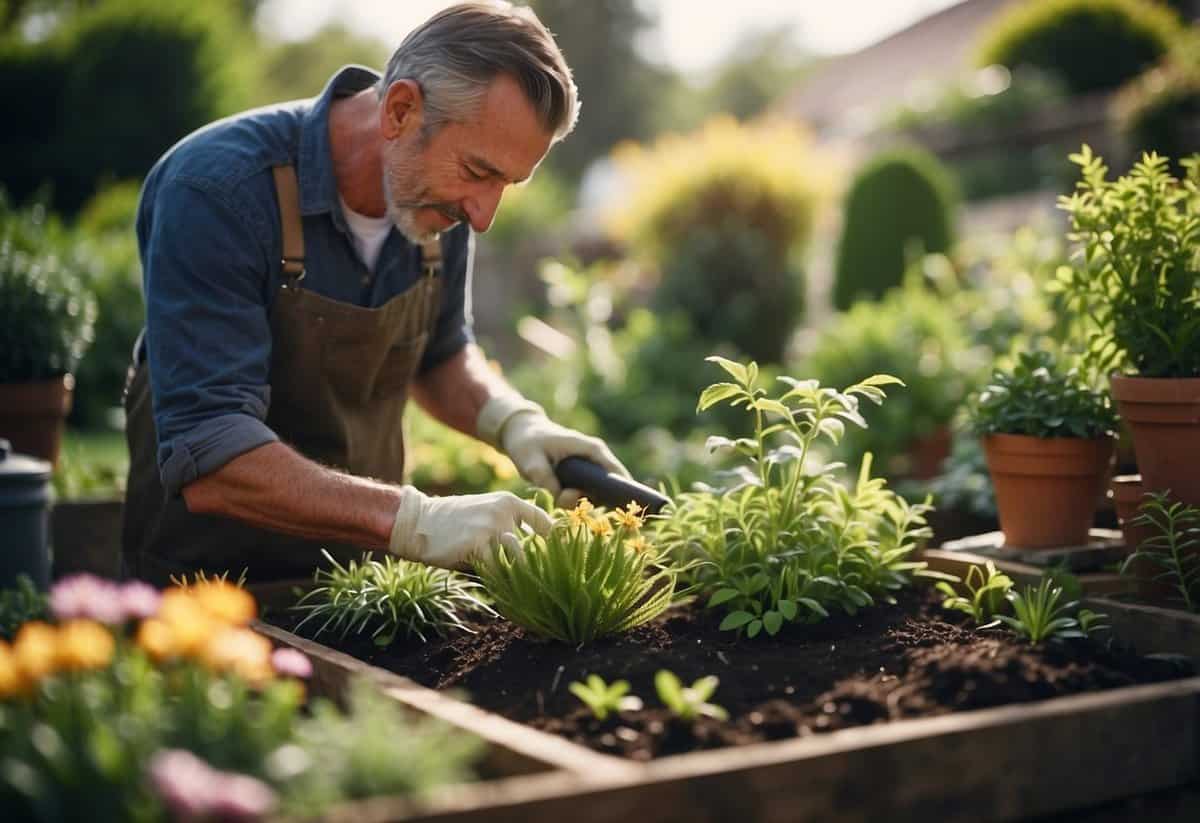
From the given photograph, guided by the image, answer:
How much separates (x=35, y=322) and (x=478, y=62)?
68.3 inches

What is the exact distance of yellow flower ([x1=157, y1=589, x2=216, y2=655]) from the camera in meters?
1.29

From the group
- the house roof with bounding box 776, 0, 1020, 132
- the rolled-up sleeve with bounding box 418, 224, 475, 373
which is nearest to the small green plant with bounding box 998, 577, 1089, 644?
the rolled-up sleeve with bounding box 418, 224, 475, 373

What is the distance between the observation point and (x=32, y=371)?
3506 mm

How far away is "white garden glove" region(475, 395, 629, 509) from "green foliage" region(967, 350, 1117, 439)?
0.78 metres

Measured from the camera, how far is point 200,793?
3.60ft

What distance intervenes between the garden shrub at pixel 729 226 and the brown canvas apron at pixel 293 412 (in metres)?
4.27

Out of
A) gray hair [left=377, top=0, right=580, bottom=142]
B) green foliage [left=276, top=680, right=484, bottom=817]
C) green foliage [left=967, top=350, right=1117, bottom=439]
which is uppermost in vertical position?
gray hair [left=377, top=0, right=580, bottom=142]

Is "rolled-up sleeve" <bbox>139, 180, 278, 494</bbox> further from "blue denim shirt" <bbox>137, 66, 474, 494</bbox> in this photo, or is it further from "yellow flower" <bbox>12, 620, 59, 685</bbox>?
"yellow flower" <bbox>12, 620, 59, 685</bbox>

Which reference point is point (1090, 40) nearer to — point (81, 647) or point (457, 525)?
point (457, 525)

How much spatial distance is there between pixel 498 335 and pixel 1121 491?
8266 millimetres

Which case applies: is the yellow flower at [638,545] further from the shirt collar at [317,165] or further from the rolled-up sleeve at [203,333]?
the shirt collar at [317,165]

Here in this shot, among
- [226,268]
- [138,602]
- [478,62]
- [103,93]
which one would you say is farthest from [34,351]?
[103,93]

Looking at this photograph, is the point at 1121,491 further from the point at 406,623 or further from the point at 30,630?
the point at 30,630

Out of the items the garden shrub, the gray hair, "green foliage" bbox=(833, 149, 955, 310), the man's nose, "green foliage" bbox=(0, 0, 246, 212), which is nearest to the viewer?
the gray hair
